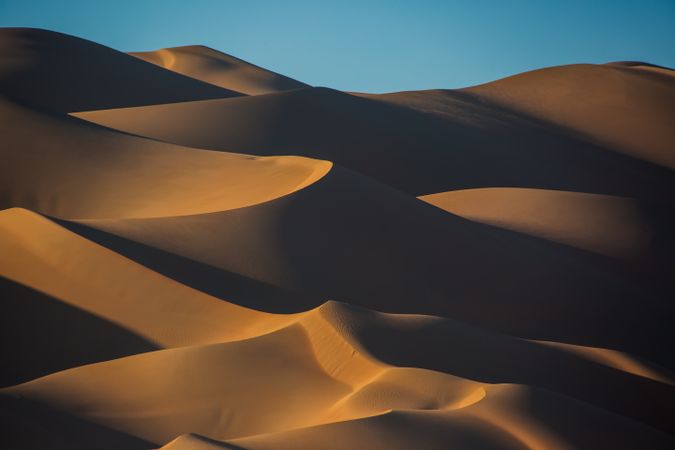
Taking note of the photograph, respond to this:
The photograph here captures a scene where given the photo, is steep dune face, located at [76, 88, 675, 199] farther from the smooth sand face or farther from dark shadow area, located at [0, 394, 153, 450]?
dark shadow area, located at [0, 394, 153, 450]

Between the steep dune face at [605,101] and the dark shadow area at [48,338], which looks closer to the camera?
the dark shadow area at [48,338]

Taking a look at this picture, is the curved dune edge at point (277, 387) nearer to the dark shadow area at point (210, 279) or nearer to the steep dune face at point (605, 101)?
the dark shadow area at point (210, 279)

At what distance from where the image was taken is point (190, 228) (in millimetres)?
14258

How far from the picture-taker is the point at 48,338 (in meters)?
11.3

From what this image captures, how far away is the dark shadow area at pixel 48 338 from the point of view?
427 inches

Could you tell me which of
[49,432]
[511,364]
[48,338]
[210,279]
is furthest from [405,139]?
[49,432]

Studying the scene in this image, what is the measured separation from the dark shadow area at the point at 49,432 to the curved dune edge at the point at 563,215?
12.2 m

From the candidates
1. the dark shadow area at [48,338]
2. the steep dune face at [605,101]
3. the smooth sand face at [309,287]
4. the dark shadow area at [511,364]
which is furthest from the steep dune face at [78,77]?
the dark shadow area at [511,364]

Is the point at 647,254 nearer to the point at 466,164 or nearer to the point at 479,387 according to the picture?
the point at 466,164

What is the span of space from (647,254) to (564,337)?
5941mm

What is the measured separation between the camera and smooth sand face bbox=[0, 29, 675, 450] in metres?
8.00

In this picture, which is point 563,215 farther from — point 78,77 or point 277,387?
point 78,77

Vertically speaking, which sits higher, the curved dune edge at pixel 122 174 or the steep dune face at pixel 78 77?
the steep dune face at pixel 78 77

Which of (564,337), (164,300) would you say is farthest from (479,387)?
(564,337)
